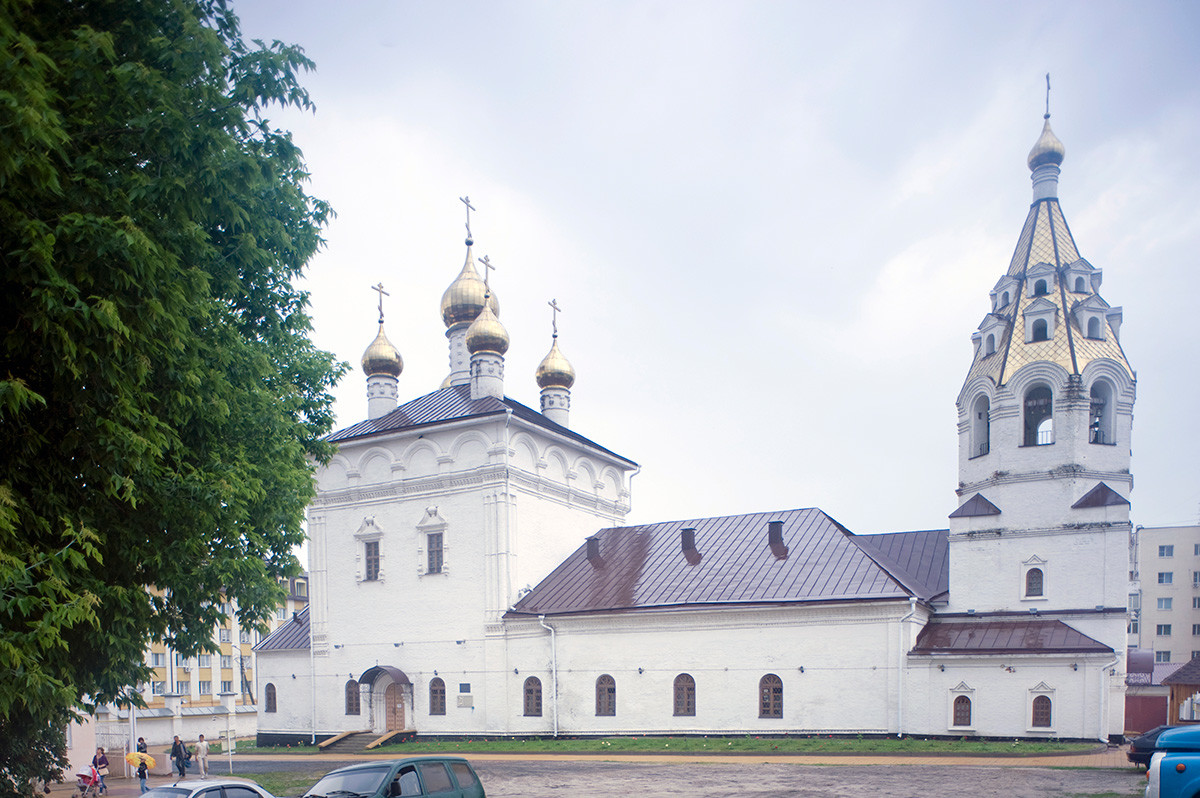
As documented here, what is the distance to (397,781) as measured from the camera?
1026 centimetres

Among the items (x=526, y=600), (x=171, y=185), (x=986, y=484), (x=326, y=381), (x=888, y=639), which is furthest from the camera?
(x=526, y=600)

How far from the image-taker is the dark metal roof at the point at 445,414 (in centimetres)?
3020

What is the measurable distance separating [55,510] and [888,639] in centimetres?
2066

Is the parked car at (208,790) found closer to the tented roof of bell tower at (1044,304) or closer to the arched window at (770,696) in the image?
the arched window at (770,696)

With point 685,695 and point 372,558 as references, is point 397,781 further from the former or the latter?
point 372,558

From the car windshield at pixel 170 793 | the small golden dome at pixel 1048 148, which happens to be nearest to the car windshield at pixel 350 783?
the car windshield at pixel 170 793

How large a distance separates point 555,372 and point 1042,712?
20702 millimetres

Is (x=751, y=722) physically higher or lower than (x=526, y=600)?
lower

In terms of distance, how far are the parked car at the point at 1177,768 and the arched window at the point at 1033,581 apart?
1569 cm

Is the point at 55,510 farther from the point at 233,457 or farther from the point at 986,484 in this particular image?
the point at 986,484

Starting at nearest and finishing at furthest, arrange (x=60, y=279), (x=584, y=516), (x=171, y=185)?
(x=60, y=279) → (x=171, y=185) → (x=584, y=516)

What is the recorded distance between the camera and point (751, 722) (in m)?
24.9

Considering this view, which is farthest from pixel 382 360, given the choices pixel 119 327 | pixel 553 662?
pixel 119 327

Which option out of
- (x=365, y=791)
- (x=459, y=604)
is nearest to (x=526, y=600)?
(x=459, y=604)
